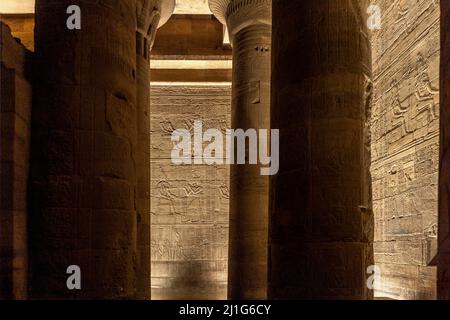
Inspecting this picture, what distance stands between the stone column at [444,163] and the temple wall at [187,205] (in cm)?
996

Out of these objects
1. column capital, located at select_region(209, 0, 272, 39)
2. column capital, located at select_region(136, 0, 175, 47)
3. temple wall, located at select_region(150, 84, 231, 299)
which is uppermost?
column capital, located at select_region(209, 0, 272, 39)

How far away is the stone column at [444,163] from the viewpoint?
209 cm

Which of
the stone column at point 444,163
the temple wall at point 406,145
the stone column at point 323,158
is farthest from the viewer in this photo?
the temple wall at point 406,145

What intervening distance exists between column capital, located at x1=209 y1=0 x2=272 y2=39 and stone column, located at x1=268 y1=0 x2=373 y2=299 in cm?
414

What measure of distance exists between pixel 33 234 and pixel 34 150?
70cm

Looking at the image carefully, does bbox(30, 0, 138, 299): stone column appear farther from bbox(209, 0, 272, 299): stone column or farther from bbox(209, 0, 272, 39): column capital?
bbox(209, 0, 272, 39): column capital

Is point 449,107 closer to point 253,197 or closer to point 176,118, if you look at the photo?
point 253,197

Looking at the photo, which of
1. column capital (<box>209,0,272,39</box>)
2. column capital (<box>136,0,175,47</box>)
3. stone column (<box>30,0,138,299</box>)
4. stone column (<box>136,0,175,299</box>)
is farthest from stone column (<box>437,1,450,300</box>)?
column capital (<box>209,0,272,39</box>)

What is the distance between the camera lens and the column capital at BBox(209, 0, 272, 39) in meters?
8.28

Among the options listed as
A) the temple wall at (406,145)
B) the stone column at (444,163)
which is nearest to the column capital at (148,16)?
the stone column at (444,163)

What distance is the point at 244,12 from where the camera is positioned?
27.6ft

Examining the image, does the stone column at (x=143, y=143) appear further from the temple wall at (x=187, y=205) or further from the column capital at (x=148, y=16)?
the temple wall at (x=187, y=205)

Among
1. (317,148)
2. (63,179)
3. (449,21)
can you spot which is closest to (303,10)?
(317,148)

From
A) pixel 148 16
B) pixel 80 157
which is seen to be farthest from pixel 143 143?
pixel 80 157
